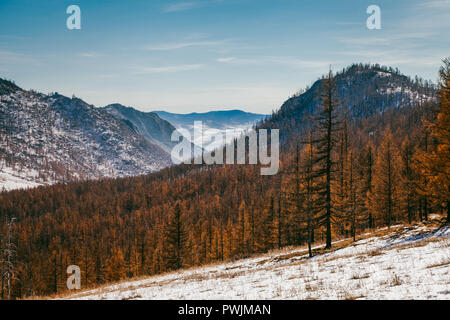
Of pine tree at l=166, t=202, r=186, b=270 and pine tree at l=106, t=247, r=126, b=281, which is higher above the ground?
pine tree at l=166, t=202, r=186, b=270

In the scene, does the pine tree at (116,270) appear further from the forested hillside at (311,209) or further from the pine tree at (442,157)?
the pine tree at (442,157)

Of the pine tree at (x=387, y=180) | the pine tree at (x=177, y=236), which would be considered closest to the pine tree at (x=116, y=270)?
the pine tree at (x=177, y=236)

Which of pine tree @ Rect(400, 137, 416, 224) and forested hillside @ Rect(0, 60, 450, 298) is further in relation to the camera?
pine tree @ Rect(400, 137, 416, 224)

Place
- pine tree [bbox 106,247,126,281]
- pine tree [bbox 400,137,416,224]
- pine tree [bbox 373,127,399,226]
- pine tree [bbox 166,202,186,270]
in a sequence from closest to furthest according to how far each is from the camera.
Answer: pine tree [bbox 400,137,416,224] → pine tree [bbox 373,127,399,226] → pine tree [bbox 166,202,186,270] → pine tree [bbox 106,247,126,281]

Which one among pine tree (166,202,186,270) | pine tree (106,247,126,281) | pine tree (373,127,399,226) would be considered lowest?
pine tree (106,247,126,281)

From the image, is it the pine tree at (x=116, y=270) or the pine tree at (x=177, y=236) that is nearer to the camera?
the pine tree at (x=177, y=236)

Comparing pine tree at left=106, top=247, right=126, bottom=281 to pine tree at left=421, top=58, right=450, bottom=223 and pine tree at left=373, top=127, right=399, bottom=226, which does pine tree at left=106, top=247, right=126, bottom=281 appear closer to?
pine tree at left=373, top=127, right=399, bottom=226

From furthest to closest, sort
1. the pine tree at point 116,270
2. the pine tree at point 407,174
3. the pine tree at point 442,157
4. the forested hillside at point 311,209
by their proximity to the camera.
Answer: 1. the pine tree at point 116,270
2. the pine tree at point 407,174
3. the forested hillside at point 311,209
4. the pine tree at point 442,157

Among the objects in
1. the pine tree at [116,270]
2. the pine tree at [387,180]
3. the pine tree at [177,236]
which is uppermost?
the pine tree at [387,180]

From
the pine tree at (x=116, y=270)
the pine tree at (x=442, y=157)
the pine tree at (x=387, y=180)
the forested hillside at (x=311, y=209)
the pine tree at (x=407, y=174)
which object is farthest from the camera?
the pine tree at (x=116, y=270)

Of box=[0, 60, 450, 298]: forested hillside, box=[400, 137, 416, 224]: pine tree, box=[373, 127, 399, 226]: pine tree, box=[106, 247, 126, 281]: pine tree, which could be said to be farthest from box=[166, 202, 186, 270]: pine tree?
box=[400, 137, 416, 224]: pine tree

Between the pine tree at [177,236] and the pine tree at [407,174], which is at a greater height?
the pine tree at [407,174]

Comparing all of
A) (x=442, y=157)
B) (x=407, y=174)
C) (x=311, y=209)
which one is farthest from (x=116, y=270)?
(x=442, y=157)
